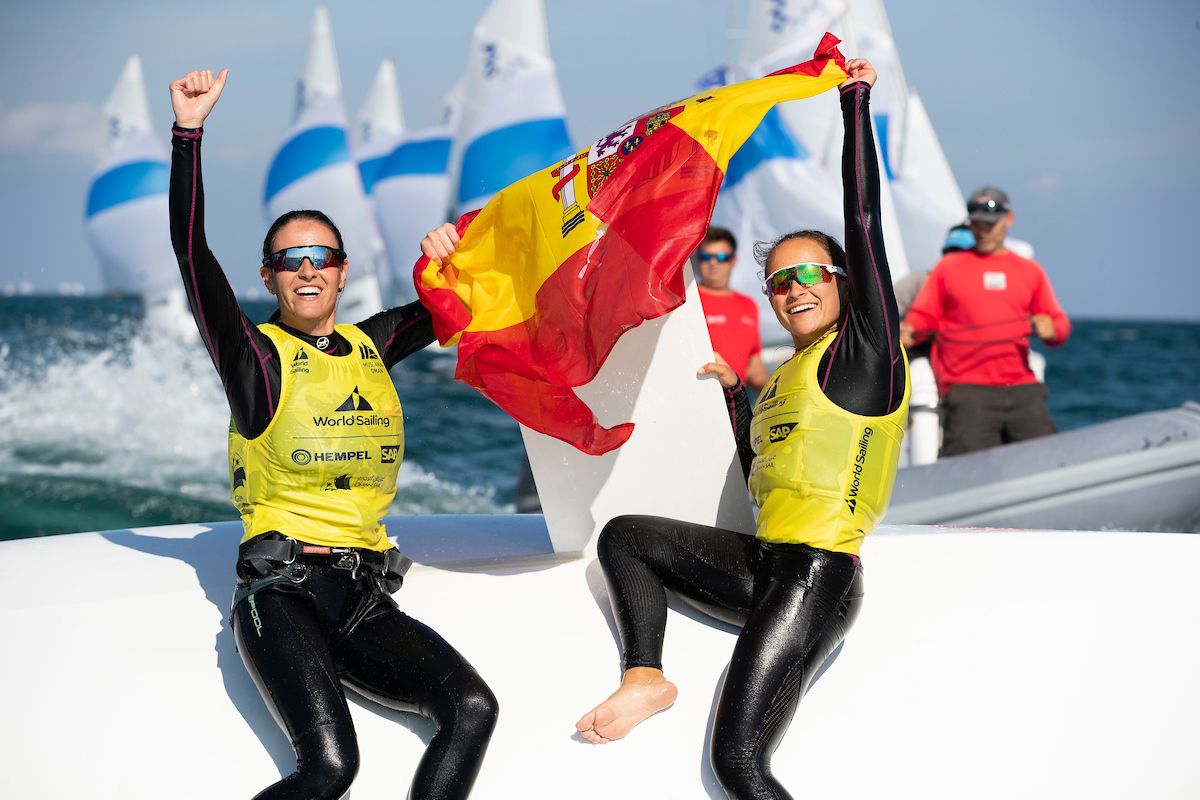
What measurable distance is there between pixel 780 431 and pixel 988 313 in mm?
2721

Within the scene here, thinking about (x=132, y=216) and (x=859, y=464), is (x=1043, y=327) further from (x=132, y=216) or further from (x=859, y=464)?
(x=132, y=216)

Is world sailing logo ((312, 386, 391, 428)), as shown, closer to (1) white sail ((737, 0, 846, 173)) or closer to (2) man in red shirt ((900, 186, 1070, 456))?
(2) man in red shirt ((900, 186, 1070, 456))

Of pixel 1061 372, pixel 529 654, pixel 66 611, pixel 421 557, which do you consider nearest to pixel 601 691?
pixel 529 654

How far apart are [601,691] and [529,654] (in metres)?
0.15

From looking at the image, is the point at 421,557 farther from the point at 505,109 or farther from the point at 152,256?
the point at 152,256

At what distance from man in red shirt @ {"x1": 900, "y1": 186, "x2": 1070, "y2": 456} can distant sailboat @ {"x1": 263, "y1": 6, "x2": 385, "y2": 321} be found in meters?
16.7

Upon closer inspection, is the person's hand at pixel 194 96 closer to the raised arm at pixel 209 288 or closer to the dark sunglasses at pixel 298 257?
the raised arm at pixel 209 288

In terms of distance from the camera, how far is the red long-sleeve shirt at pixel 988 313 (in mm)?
4324

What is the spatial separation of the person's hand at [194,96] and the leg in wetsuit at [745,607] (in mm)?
968

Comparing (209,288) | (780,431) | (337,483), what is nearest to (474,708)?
(337,483)

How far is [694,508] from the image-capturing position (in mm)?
2162

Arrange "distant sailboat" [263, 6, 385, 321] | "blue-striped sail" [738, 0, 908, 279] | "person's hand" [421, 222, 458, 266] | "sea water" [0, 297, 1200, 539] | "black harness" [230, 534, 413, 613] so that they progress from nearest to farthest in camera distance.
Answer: "black harness" [230, 534, 413, 613]
"person's hand" [421, 222, 458, 266]
"sea water" [0, 297, 1200, 539]
"blue-striped sail" [738, 0, 908, 279]
"distant sailboat" [263, 6, 385, 321]

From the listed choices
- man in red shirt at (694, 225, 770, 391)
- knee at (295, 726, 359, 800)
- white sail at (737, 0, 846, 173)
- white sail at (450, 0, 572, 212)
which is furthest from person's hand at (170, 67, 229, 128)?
white sail at (450, 0, 572, 212)

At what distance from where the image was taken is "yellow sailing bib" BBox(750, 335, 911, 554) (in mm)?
1843
